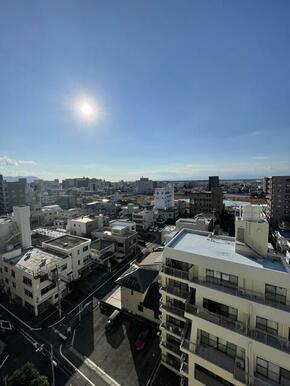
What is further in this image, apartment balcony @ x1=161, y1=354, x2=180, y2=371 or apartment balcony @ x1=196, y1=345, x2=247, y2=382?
apartment balcony @ x1=161, y1=354, x2=180, y2=371

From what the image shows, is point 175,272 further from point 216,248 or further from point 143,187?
point 143,187

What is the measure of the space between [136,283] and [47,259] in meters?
13.2

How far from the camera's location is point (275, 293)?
35.0 feet

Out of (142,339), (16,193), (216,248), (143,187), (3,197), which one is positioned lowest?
(142,339)

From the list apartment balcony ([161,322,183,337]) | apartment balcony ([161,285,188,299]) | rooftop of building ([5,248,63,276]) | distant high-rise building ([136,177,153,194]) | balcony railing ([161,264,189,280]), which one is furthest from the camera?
distant high-rise building ([136,177,153,194])

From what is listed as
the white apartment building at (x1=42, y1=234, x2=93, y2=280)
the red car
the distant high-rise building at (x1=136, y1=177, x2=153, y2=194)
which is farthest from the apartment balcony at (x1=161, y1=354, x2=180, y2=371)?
the distant high-rise building at (x1=136, y1=177, x2=153, y2=194)

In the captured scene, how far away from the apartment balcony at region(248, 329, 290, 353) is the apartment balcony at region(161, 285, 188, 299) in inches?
178

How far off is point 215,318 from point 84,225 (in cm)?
3882

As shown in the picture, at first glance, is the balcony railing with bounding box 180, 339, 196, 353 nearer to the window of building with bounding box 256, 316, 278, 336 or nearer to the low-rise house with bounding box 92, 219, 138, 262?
the window of building with bounding box 256, 316, 278, 336

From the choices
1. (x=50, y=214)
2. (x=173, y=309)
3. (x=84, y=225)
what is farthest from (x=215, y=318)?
(x=50, y=214)

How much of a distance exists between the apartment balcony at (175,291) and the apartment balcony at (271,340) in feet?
14.8

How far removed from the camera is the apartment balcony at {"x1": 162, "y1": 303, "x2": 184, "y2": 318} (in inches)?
568

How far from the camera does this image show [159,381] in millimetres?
15883

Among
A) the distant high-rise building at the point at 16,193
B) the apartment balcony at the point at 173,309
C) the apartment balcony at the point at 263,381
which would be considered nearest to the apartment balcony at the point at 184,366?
the apartment balcony at the point at 173,309
